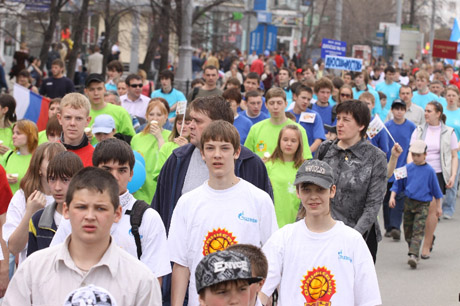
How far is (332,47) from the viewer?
2394cm

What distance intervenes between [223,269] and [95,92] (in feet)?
25.4

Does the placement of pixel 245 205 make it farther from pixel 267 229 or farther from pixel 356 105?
pixel 356 105

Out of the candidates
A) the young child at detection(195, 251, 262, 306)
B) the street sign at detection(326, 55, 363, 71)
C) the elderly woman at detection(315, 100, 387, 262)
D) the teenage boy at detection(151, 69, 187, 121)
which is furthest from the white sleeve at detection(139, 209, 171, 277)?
the street sign at detection(326, 55, 363, 71)

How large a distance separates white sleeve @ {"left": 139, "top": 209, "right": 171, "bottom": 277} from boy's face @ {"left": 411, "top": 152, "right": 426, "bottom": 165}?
727 centimetres

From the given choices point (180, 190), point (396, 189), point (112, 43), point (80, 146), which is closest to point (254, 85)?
point (396, 189)

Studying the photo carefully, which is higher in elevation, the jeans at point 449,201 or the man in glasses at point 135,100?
the man in glasses at point 135,100

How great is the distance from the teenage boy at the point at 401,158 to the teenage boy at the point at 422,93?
12.9 ft

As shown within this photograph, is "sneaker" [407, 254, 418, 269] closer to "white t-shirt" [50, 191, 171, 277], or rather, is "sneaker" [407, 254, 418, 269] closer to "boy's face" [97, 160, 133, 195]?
"boy's face" [97, 160, 133, 195]

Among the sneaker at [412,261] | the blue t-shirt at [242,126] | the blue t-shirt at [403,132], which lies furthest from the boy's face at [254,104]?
the blue t-shirt at [403,132]

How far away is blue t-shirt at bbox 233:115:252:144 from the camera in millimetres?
11266

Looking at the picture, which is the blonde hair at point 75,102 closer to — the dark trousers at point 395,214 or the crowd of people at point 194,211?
the crowd of people at point 194,211

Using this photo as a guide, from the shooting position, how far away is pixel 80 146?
7.91 metres

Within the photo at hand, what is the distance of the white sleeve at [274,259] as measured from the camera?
5.68 metres

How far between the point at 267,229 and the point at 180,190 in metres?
0.82
